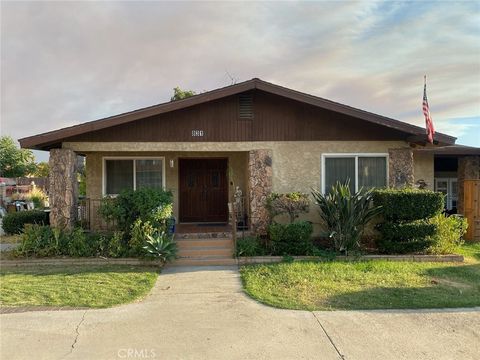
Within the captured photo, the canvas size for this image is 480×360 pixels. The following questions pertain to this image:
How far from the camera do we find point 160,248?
861 cm

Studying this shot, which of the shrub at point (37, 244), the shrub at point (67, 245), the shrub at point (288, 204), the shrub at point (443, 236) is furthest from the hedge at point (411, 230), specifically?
the shrub at point (37, 244)

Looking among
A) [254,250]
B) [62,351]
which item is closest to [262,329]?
[62,351]

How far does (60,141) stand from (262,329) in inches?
299

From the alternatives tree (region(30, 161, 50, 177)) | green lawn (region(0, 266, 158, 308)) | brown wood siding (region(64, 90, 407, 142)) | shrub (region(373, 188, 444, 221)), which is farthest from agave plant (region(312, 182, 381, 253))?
tree (region(30, 161, 50, 177))

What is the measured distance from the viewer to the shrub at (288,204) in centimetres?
977

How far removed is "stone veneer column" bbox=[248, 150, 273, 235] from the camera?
10.2 meters

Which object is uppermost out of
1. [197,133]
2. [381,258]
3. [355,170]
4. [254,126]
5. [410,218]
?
[254,126]

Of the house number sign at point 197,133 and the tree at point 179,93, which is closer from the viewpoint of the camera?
the house number sign at point 197,133

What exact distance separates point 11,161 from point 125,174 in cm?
3048

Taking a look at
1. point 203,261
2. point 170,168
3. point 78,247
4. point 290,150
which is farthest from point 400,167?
point 78,247

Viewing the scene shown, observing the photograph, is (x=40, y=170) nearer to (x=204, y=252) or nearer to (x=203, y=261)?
(x=204, y=252)

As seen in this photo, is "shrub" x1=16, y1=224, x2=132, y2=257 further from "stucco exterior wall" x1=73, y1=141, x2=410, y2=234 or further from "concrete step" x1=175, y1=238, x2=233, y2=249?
"stucco exterior wall" x1=73, y1=141, x2=410, y2=234

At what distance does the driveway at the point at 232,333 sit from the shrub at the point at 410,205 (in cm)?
370

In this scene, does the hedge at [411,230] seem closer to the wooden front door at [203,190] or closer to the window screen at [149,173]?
the wooden front door at [203,190]
